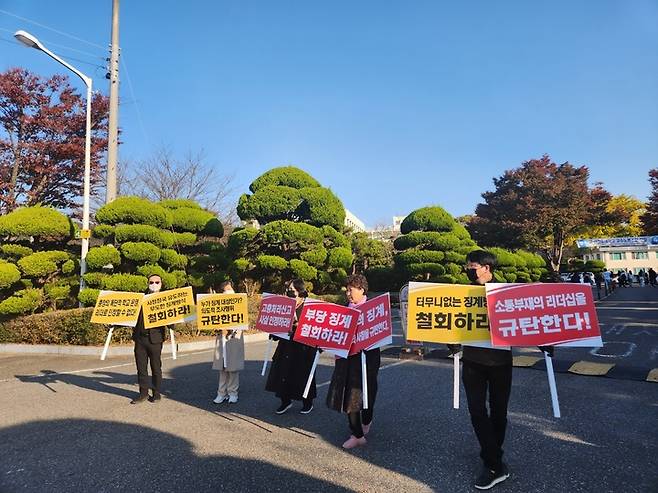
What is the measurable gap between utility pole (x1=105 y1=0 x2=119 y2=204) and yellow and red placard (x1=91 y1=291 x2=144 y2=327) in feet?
25.4

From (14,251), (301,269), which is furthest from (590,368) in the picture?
(14,251)

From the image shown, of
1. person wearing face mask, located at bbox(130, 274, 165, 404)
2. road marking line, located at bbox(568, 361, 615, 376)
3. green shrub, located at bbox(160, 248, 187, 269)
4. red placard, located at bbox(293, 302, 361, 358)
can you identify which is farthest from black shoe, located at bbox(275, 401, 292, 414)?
green shrub, located at bbox(160, 248, 187, 269)

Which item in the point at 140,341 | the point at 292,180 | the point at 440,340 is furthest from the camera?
the point at 292,180

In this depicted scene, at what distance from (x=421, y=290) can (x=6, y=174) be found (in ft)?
59.7

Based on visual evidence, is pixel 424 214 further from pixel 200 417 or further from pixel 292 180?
pixel 200 417

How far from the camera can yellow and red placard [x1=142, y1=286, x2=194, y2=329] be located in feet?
19.0

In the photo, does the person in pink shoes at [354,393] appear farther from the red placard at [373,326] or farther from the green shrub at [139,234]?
the green shrub at [139,234]

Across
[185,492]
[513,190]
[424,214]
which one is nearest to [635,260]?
[513,190]

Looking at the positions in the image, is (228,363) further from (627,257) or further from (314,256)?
(627,257)

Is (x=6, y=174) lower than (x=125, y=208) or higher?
higher

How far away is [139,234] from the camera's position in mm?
11852

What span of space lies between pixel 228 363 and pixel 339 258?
11983 millimetres

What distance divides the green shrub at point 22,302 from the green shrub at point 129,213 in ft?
8.45

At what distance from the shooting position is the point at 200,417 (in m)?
5.04
